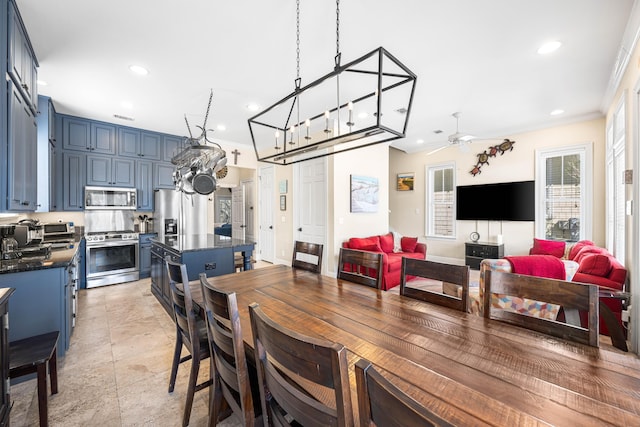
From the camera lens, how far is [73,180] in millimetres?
4465

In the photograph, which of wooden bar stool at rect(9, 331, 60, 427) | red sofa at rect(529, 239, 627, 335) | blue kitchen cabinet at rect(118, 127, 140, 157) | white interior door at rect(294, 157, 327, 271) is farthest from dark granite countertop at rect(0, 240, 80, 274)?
red sofa at rect(529, 239, 627, 335)

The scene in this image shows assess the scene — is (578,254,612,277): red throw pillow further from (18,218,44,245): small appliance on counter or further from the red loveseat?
(18,218,44,245): small appliance on counter

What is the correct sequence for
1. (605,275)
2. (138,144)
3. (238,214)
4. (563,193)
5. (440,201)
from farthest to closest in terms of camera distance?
1. (238,214)
2. (440,201)
3. (138,144)
4. (563,193)
5. (605,275)

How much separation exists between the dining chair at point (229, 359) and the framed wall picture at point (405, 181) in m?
6.33

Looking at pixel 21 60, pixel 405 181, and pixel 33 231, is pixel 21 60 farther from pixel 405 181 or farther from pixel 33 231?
pixel 405 181

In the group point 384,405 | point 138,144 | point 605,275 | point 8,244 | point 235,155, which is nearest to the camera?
point 384,405

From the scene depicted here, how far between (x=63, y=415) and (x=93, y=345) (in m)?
1.02

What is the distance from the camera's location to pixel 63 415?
70.6 inches

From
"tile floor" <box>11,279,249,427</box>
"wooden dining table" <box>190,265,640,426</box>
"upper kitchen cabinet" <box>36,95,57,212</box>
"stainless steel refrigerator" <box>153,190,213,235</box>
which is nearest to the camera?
"wooden dining table" <box>190,265,640,426</box>

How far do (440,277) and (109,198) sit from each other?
5.39 metres

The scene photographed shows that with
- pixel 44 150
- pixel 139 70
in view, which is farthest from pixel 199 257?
pixel 44 150

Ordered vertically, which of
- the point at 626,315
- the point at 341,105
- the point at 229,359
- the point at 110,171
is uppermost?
the point at 341,105

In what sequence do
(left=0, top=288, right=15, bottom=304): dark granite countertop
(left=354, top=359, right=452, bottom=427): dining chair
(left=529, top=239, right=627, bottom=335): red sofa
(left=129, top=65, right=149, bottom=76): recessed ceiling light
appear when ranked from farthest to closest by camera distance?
(left=129, top=65, right=149, bottom=76): recessed ceiling light < (left=529, top=239, right=627, bottom=335): red sofa < (left=0, top=288, right=15, bottom=304): dark granite countertop < (left=354, top=359, right=452, bottom=427): dining chair

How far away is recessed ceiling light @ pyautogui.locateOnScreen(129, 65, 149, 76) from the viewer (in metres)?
3.01
